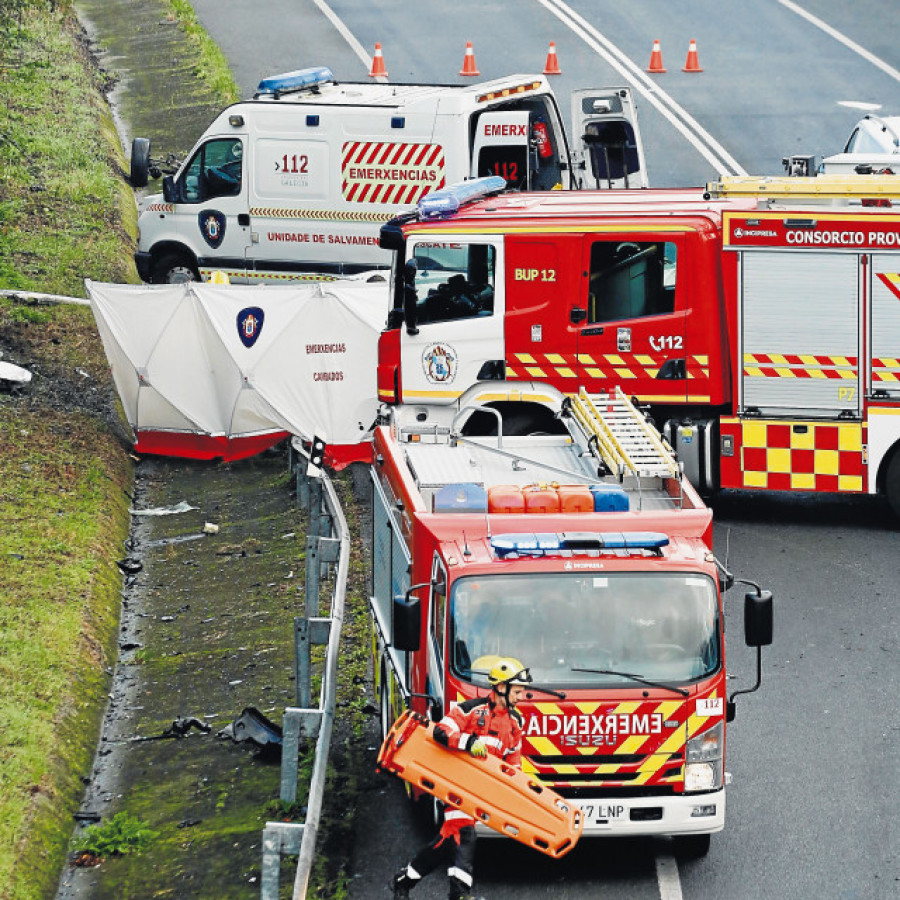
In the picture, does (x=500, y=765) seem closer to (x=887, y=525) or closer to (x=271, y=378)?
(x=887, y=525)

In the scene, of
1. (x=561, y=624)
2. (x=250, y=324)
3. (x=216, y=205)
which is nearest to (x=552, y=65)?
(x=216, y=205)

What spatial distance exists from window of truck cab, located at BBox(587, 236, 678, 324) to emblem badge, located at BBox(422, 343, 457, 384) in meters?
1.34

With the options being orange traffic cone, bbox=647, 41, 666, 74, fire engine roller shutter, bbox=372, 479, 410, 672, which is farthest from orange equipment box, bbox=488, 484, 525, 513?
orange traffic cone, bbox=647, 41, 666, 74

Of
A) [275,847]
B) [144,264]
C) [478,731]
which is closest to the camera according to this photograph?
[275,847]

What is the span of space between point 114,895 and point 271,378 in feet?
28.5

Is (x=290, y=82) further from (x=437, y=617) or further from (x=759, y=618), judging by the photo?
(x=759, y=618)

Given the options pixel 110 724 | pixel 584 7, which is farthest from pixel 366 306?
pixel 584 7

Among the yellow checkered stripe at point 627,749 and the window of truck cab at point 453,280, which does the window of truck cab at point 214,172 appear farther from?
the yellow checkered stripe at point 627,749

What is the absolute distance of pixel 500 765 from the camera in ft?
32.9

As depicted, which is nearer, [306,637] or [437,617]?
[437,617]

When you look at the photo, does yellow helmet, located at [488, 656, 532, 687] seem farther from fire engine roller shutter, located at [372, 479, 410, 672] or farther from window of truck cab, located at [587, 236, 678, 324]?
window of truck cab, located at [587, 236, 678, 324]

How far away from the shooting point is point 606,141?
23.9 metres

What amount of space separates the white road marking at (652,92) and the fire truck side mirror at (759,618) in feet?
57.7

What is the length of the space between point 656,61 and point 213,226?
12049mm
